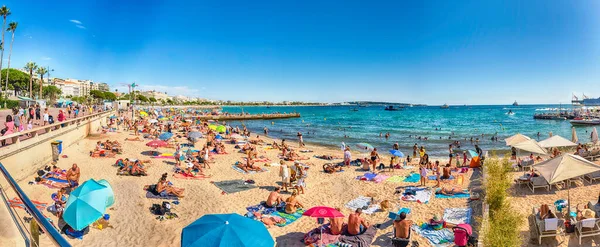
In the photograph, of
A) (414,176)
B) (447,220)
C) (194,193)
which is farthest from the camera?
(414,176)

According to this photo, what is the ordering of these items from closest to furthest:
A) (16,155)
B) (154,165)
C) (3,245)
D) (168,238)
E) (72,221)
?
(3,245) → (72,221) → (168,238) → (16,155) → (154,165)

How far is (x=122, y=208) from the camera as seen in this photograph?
33.1ft

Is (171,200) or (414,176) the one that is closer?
(171,200)

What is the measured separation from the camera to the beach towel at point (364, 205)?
34.8ft

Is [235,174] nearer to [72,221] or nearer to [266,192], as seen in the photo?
[266,192]

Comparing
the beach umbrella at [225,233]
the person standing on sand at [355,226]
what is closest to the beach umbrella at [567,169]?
the person standing on sand at [355,226]

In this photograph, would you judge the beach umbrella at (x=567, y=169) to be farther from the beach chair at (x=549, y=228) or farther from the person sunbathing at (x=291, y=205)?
the person sunbathing at (x=291, y=205)

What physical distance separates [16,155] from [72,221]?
5695mm

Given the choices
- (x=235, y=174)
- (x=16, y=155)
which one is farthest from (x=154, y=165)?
(x=16, y=155)

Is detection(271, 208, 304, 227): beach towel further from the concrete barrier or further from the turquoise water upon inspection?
the turquoise water

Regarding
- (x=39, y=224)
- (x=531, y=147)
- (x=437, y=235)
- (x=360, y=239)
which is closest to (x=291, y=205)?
(x=360, y=239)

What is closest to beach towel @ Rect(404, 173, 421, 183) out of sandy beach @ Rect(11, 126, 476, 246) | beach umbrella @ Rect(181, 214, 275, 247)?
sandy beach @ Rect(11, 126, 476, 246)

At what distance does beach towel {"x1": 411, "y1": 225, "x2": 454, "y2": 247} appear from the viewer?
812 cm

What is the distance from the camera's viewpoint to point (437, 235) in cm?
852
